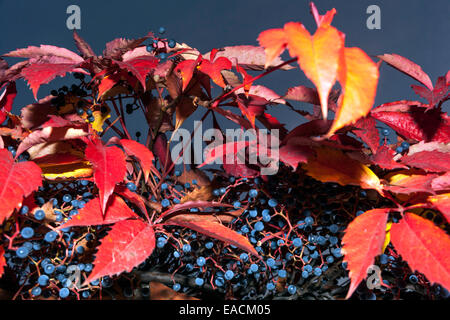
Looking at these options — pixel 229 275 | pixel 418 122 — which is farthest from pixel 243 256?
pixel 418 122

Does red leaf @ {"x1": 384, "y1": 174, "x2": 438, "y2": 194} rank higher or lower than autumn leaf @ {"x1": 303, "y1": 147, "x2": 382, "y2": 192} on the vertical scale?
lower

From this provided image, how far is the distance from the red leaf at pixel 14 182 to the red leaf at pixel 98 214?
2 cm

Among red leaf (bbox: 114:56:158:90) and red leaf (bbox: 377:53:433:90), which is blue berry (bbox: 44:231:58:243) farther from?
red leaf (bbox: 377:53:433:90)

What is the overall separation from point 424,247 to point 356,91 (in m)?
0.07

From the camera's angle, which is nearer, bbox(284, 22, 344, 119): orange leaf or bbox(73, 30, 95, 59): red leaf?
bbox(284, 22, 344, 119): orange leaf

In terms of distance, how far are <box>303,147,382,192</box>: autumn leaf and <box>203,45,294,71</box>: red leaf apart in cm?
6

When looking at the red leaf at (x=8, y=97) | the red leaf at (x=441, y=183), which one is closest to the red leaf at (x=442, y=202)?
the red leaf at (x=441, y=183)

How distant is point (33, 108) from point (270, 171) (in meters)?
0.13

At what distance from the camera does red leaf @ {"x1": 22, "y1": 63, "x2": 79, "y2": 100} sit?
18 cm

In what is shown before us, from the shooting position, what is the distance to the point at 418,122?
21cm

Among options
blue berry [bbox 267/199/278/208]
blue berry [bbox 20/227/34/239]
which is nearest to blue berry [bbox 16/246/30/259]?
blue berry [bbox 20/227/34/239]
